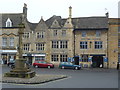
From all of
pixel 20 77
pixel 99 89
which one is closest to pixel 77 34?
pixel 20 77

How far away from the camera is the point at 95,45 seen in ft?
147

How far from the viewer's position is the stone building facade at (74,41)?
146 ft

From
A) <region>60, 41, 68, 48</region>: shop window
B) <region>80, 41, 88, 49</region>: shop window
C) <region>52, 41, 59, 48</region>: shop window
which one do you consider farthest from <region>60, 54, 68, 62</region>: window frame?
<region>80, 41, 88, 49</region>: shop window

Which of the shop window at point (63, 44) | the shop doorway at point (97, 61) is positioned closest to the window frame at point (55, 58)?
the shop window at point (63, 44)

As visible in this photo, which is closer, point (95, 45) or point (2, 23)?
point (95, 45)

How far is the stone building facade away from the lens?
44406 millimetres

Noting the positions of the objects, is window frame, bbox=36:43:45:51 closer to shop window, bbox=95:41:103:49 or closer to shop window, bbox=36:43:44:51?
shop window, bbox=36:43:44:51

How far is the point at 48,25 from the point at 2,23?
1185cm

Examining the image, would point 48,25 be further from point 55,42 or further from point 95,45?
point 95,45

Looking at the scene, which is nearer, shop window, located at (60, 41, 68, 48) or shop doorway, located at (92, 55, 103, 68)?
shop doorway, located at (92, 55, 103, 68)

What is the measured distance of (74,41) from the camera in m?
45.5

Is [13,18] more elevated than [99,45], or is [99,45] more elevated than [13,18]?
[13,18]

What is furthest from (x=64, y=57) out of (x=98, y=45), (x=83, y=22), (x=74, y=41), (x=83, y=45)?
(x=83, y=22)

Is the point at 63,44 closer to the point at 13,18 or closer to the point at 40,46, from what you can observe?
the point at 40,46
